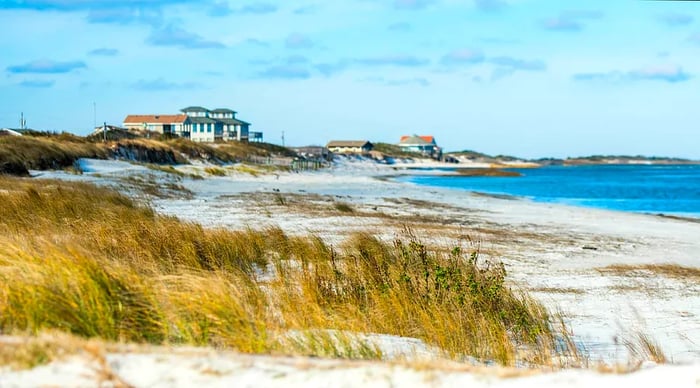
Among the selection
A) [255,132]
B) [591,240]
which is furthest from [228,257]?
[255,132]

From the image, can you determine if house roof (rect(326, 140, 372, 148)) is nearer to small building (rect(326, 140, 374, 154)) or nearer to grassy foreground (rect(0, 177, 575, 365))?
small building (rect(326, 140, 374, 154))

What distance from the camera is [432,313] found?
6062 mm

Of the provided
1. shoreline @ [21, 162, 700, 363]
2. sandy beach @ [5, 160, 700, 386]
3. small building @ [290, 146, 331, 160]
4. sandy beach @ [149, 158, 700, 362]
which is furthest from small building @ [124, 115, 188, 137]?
sandy beach @ [5, 160, 700, 386]

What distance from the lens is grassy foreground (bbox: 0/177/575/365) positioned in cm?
473

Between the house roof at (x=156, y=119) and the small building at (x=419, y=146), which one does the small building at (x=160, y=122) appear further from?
the small building at (x=419, y=146)

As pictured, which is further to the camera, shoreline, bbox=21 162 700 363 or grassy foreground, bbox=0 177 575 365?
shoreline, bbox=21 162 700 363

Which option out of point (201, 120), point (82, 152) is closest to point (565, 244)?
point (82, 152)

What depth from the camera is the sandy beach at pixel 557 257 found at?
387cm

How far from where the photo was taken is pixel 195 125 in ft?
317

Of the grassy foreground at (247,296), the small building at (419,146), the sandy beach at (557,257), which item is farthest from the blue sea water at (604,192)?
the small building at (419,146)

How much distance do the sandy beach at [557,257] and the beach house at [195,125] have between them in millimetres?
70694

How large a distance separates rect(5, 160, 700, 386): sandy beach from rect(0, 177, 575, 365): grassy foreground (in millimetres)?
776

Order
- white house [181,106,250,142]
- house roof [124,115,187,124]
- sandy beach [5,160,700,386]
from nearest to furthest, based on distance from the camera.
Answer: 1. sandy beach [5,160,700,386]
2. house roof [124,115,187,124]
3. white house [181,106,250,142]

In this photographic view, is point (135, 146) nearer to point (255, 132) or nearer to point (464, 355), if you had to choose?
point (464, 355)
